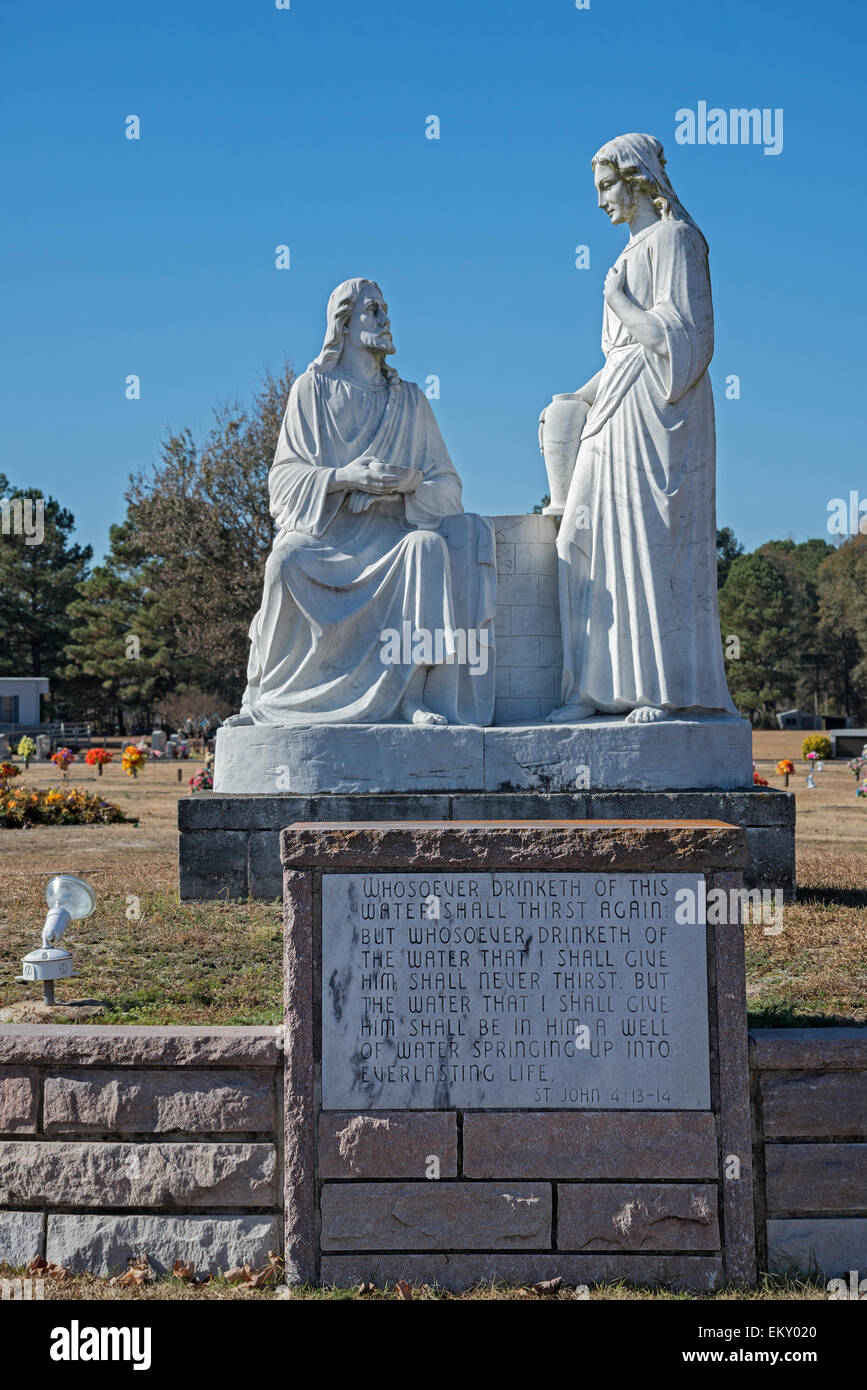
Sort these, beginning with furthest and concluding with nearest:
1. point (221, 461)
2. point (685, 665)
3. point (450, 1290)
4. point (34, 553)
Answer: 1. point (34, 553)
2. point (221, 461)
3. point (685, 665)
4. point (450, 1290)

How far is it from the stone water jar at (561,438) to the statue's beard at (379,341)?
3.63 ft

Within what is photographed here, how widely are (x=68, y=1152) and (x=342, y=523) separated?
485 centimetres

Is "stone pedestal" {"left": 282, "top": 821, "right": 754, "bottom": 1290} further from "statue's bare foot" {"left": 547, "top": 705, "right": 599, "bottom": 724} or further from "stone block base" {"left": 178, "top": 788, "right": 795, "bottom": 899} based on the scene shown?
"statue's bare foot" {"left": 547, "top": 705, "right": 599, "bottom": 724}

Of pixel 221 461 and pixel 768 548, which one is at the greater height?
pixel 768 548

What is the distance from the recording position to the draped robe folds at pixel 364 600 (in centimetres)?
733

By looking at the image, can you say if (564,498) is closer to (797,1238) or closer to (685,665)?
(685,665)

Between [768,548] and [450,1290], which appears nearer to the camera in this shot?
[450,1290]

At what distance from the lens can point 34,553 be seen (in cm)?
5166

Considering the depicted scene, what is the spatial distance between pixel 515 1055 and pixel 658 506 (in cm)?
441

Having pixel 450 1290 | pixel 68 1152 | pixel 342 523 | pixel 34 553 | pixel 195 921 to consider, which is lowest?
pixel 450 1290

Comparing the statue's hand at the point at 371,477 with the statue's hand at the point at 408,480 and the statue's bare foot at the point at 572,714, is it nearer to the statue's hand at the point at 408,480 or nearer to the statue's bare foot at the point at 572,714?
the statue's hand at the point at 408,480

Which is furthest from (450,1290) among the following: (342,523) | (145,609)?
(145,609)

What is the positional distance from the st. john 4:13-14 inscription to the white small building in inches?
1607

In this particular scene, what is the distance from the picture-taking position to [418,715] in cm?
722
